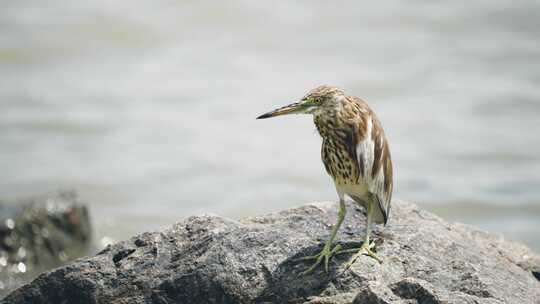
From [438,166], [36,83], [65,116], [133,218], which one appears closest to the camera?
[133,218]

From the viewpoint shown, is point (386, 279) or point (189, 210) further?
point (189, 210)

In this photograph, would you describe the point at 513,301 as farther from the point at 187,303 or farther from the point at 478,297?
the point at 187,303

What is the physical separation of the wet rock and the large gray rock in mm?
3632

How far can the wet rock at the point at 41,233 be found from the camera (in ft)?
33.0

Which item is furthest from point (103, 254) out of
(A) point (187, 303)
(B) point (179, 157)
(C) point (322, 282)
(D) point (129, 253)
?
(B) point (179, 157)

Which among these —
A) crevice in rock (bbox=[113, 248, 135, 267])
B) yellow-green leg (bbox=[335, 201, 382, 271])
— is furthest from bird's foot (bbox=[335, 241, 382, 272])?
crevice in rock (bbox=[113, 248, 135, 267])

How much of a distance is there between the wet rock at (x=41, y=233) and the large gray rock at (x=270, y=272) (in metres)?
3.63

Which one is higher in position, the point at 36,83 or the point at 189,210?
the point at 36,83

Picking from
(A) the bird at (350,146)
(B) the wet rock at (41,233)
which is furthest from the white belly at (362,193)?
(B) the wet rock at (41,233)

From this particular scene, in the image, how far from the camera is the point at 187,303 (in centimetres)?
589

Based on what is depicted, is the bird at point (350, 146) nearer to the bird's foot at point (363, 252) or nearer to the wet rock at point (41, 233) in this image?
the bird's foot at point (363, 252)

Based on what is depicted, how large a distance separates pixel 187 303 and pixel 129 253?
62 centimetres

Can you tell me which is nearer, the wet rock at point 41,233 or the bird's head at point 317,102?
the bird's head at point 317,102

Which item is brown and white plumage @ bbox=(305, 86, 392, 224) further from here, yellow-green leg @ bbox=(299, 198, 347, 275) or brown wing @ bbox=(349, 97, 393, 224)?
yellow-green leg @ bbox=(299, 198, 347, 275)
